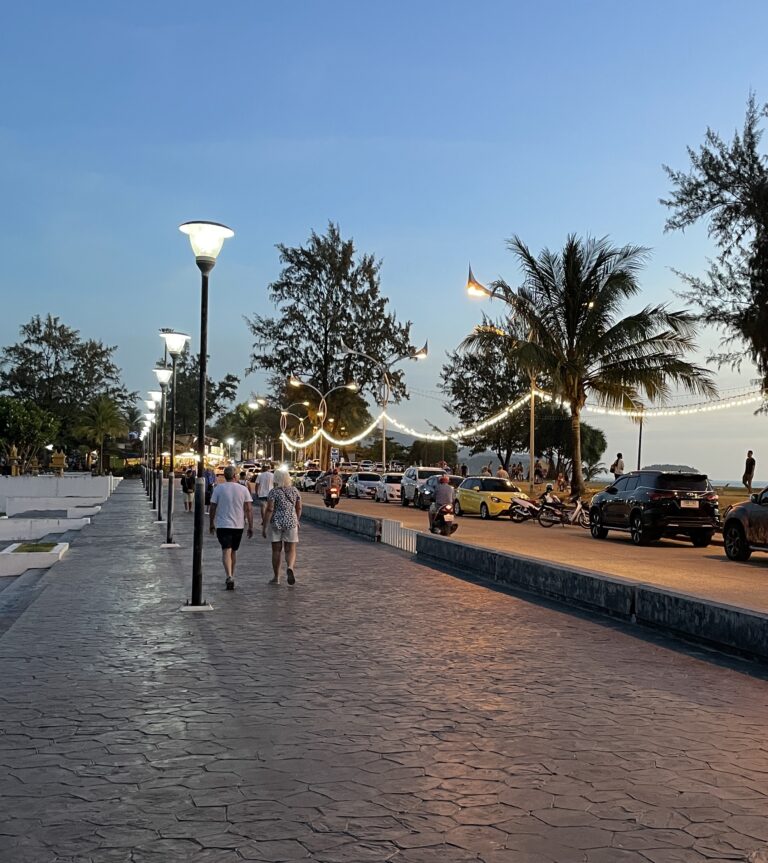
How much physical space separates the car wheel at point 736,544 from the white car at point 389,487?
92.6 ft

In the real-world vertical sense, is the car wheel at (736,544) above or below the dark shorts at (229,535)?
below

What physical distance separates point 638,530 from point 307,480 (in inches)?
1731

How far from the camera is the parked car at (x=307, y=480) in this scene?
6488cm

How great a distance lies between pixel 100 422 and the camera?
89.1 meters

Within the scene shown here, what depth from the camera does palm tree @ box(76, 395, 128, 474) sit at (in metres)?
88.9

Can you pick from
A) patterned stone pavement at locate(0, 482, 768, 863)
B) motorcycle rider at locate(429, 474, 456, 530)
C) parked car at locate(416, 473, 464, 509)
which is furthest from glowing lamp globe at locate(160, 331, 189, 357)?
parked car at locate(416, 473, 464, 509)

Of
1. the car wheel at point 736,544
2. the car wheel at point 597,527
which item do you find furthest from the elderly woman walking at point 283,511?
the car wheel at point 597,527

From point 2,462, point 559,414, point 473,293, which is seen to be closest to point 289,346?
point 559,414

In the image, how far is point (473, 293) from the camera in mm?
33969

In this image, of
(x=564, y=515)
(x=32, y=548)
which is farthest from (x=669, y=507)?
(x=32, y=548)

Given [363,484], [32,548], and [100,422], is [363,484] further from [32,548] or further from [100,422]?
[100,422]

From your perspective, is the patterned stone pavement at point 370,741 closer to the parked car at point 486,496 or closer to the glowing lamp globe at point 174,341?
the glowing lamp globe at point 174,341

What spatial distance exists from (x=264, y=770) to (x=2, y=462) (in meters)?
82.2

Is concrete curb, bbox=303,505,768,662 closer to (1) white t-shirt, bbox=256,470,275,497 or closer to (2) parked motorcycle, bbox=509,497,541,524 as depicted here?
(1) white t-shirt, bbox=256,470,275,497
